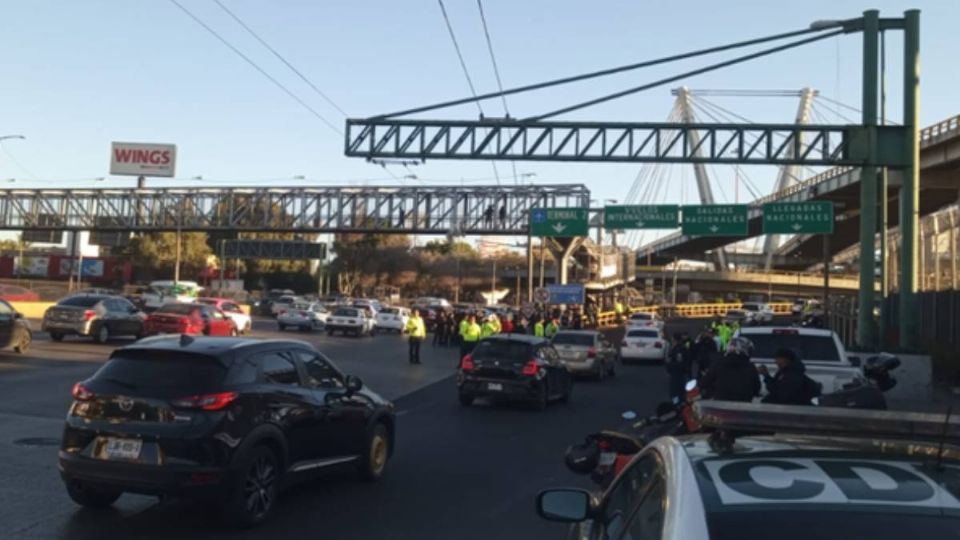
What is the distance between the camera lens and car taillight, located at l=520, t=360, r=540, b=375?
18.4 m

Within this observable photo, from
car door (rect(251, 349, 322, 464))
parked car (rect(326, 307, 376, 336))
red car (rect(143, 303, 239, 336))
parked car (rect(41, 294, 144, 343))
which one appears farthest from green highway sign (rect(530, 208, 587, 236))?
car door (rect(251, 349, 322, 464))

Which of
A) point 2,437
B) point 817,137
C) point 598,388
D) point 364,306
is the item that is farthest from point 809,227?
point 2,437

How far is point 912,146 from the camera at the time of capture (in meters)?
24.1

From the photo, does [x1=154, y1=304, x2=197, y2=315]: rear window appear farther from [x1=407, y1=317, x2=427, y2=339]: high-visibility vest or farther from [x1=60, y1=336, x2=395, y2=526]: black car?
[x1=60, y1=336, x2=395, y2=526]: black car

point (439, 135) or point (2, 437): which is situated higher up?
point (439, 135)

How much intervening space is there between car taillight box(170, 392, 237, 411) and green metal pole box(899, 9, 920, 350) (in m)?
20.7

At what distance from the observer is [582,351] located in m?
27.1

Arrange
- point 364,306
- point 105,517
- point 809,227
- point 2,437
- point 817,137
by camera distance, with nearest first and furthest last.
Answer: point 105,517, point 2,437, point 817,137, point 809,227, point 364,306

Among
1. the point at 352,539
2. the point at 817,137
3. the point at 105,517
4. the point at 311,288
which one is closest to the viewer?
the point at 352,539

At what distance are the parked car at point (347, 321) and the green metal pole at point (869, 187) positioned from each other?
26496 mm

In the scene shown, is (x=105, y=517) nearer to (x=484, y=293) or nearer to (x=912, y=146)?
(x=912, y=146)

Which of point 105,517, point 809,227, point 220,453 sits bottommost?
point 105,517

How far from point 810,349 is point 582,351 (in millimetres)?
12854

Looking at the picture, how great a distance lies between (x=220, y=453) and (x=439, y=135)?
19.3 metres
